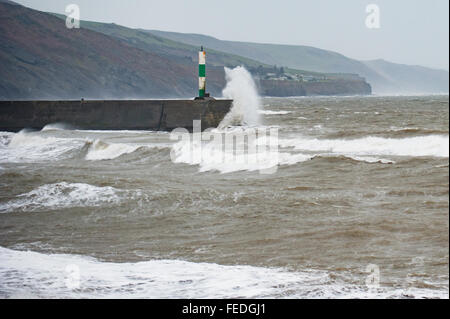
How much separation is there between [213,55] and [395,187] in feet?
474

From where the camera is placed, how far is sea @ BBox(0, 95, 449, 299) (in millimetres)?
4766

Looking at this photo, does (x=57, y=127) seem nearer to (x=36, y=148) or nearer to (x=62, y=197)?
(x=36, y=148)

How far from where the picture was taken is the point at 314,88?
136 metres

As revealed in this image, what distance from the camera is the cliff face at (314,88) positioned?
408ft

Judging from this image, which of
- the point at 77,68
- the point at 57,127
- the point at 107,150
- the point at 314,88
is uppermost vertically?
the point at 77,68

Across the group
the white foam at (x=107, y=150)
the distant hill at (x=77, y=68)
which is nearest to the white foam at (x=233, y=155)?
the white foam at (x=107, y=150)

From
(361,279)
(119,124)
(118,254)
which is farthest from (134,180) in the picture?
(119,124)

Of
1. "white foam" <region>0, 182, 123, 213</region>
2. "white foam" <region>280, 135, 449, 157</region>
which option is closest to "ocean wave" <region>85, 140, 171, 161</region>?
"white foam" <region>280, 135, 449, 157</region>

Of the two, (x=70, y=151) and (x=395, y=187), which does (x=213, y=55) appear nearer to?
(x=70, y=151)

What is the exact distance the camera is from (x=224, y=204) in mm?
9000

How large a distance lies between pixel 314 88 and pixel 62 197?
128452 millimetres

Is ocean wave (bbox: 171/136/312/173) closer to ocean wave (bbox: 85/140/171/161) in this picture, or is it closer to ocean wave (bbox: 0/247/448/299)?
ocean wave (bbox: 85/140/171/161)

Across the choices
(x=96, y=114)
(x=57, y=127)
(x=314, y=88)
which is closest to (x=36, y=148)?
(x=96, y=114)

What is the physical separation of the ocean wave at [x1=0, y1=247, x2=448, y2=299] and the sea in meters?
0.01
